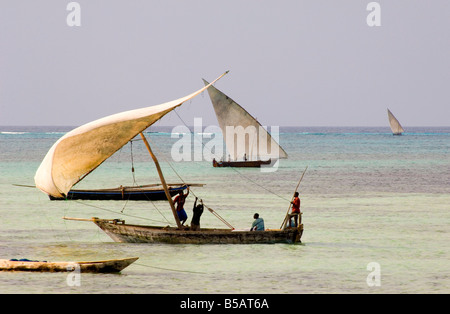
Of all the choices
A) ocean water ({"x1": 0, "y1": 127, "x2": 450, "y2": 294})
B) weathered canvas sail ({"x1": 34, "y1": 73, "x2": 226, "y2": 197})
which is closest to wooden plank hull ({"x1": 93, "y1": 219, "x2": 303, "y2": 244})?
ocean water ({"x1": 0, "y1": 127, "x2": 450, "y2": 294})

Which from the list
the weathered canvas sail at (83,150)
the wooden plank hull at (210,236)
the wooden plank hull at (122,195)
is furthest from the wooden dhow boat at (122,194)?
the weathered canvas sail at (83,150)

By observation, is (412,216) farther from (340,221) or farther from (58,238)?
(58,238)

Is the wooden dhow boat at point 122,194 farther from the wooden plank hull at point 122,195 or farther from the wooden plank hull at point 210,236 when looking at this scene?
the wooden plank hull at point 210,236

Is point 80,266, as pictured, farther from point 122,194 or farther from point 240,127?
point 240,127

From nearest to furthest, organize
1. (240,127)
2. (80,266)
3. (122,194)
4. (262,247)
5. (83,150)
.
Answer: (80,266) → (83,150) → (262,247) → (122,194) → (240,127)

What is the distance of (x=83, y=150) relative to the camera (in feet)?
70.9

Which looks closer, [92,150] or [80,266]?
[80,266]

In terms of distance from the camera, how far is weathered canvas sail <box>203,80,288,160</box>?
177ft

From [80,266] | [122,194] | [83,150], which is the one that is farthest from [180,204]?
[122,194]

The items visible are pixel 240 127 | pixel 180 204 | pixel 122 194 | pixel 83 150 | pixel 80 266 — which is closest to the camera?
pixel 80 266

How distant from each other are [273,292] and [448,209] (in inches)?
805

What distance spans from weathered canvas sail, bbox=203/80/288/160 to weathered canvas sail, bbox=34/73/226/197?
31588 millimetres

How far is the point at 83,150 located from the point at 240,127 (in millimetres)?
34120
